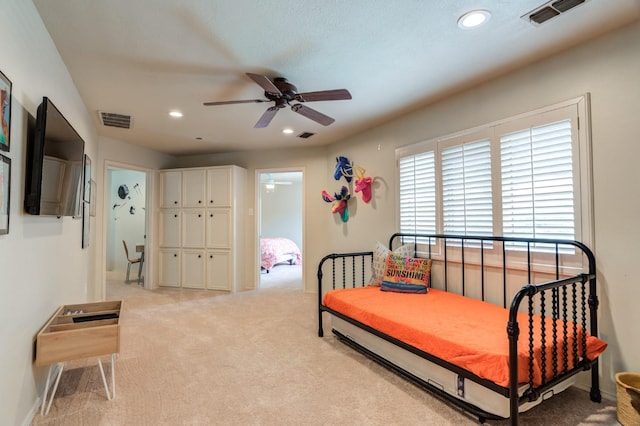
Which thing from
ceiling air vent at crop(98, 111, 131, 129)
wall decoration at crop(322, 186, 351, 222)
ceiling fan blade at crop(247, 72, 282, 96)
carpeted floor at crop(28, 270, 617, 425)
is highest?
ceiling air vent at crop(98, 111, 131, 129)

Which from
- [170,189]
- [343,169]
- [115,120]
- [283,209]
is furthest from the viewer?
[283,209]

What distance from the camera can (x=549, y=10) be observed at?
173cm

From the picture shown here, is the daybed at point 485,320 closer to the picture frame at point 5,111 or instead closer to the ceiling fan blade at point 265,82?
the ceiling fan blade at point 265,82

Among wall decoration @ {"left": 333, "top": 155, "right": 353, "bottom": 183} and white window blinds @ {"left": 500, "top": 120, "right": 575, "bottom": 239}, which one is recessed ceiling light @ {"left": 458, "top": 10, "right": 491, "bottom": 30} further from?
wall decoration @ {"left": 333, "top": 155, "right": 353, "bottom": 183}

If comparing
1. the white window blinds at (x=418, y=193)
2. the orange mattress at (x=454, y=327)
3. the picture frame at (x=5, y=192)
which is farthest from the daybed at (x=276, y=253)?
the picture frame at (x=5, y=192)

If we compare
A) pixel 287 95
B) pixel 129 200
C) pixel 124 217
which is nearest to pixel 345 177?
pixel 287 95

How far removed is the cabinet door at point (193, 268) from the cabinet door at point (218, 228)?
0.30 m

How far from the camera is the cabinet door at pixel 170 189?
5160 mm

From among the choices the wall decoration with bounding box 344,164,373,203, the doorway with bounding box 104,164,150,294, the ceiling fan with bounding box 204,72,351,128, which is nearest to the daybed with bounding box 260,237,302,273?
the doorway with bounding box 104,164,150,294

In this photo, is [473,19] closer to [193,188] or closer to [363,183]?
[363,183]

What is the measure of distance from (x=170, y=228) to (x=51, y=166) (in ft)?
11.6

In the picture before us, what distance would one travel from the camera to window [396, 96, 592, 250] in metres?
2.09

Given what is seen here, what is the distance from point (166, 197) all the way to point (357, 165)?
3.31m

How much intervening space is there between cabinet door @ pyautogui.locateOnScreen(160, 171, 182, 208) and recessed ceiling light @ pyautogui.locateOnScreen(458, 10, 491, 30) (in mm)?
4634
